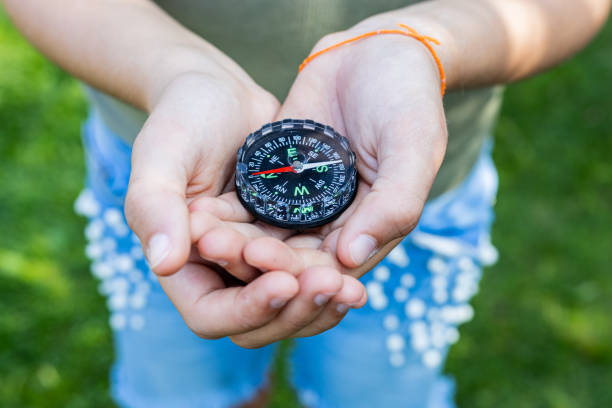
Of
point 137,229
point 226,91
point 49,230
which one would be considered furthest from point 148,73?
point 49,230

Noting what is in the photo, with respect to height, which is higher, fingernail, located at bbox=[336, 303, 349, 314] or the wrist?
the wrist

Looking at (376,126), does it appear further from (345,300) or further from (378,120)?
(345,300)

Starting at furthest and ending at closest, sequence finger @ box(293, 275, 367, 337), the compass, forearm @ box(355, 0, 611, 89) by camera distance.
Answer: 1. forearm @ box(355, 0, 611, 89)
2. the compass
3. finger @ box(293, 275, 367, 337)

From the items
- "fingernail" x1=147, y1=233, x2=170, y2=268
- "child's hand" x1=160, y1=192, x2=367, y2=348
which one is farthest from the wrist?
"fingernail" x1=147, y1=233, x2=170, y2=268

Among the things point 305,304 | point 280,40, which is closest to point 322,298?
point 305,304

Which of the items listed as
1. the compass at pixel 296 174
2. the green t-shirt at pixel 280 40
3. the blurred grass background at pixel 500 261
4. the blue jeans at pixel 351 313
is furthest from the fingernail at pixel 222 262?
the blurred grass background at pixel 500 261

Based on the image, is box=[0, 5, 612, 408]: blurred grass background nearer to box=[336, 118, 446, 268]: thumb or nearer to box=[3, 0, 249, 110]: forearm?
box=[3, 0, 249, 110]: forearm
